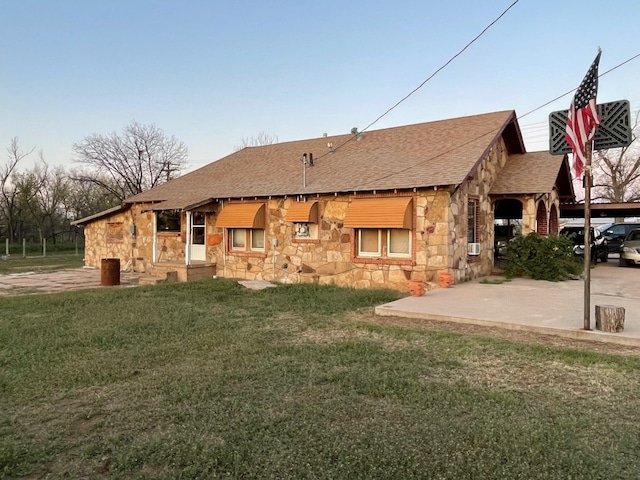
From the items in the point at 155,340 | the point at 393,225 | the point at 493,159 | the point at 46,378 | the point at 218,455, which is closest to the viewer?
the point at 218,455

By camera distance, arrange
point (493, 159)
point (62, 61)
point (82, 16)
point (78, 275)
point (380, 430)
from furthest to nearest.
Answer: point (78, 275) < point (62, 61) < point (493, 159) < point (82, 16) < point (380, 430)

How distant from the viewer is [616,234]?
2177cm

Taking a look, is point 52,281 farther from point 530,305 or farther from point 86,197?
point 86,197

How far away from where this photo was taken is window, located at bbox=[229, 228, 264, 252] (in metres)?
15.3

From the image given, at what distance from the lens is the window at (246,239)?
50.3ft

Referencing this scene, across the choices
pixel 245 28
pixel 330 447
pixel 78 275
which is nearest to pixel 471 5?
pixel 245 28

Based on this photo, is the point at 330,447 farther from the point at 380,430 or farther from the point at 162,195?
the point at 162,195

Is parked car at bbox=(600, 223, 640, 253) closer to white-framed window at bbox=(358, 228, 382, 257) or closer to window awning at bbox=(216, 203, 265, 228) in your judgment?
white-framed window at bbox=(358, 228, 382, 257)

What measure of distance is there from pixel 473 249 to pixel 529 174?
3.44m

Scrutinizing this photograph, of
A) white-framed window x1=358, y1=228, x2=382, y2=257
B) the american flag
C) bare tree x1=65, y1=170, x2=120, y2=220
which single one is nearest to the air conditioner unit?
white-framed window x1=358, y1=228, x2=382, y2=257

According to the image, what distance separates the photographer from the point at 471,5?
403 inches

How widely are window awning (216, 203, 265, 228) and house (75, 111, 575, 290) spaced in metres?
0.04

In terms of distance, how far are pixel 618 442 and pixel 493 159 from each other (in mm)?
12545

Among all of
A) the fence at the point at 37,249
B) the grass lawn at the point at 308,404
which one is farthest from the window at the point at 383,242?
the fence at the point at 37,249
